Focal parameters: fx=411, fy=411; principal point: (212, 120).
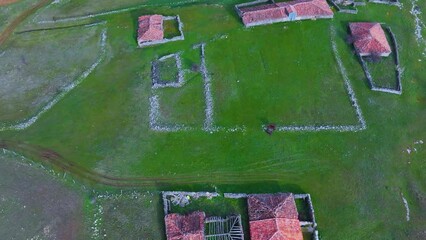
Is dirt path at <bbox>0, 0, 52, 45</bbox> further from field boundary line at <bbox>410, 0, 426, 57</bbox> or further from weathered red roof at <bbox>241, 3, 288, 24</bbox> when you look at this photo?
field boundary line at <bbox>410, 0, 426, 57</bbox>

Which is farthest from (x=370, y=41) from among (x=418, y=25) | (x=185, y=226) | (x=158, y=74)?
(x=185, y=226)

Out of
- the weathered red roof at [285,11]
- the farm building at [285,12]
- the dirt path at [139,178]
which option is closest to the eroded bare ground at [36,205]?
the dirt path at [139,178]

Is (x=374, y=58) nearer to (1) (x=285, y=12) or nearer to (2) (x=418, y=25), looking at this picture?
(2) (x=418, y=25)

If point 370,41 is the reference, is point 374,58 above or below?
below

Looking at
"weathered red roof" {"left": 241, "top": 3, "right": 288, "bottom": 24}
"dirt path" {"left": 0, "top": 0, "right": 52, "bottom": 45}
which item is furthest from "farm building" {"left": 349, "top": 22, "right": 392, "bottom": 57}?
"dirt path" {"left": 0, "top": 0, "right": 52, "bottom": 45}

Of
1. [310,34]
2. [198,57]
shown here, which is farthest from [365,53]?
[198,57]

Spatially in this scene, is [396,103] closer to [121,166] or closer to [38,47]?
[121,166]

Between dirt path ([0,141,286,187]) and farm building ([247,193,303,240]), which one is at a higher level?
dirt path ([0,141,286,187])
